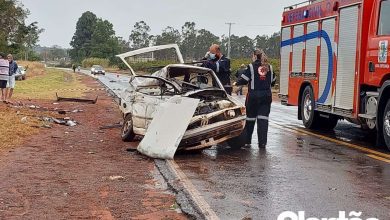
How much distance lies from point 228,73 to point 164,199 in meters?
5.99

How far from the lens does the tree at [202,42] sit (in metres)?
112

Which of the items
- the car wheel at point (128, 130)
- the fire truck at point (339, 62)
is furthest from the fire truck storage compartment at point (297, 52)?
the car wheel at point (128, 130)

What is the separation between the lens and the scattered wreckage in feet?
29.5

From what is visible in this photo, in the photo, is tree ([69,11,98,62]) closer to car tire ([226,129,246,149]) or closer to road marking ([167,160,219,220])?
car tire ([226,129,246,149])

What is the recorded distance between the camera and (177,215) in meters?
5.49

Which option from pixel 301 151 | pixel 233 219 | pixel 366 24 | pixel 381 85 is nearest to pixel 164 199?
pixel 233 219

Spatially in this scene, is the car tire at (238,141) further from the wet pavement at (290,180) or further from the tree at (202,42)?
the tree at (202,42)

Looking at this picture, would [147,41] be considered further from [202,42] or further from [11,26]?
[11,26]

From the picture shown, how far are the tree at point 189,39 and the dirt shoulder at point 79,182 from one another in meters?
100

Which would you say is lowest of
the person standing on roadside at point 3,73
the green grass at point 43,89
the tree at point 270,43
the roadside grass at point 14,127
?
the green grass at point 43,89

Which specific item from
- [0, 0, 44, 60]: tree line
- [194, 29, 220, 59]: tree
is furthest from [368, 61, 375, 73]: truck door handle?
[194, 29, 220, 59]: tree

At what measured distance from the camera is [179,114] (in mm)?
9109

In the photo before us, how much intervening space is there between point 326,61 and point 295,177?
513 cm

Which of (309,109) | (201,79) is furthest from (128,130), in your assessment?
(309,109)
